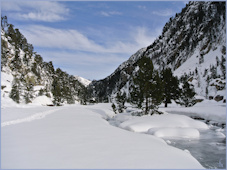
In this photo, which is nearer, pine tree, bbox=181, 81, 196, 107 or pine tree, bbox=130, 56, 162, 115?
pine tree, bbox=130, 56, 162, 115

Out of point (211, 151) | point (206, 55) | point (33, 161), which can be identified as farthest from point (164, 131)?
point (206, 55)

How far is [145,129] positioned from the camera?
41.3ft

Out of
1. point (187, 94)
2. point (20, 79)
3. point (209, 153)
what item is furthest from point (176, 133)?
point (20, 79)

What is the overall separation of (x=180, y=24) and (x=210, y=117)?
101747 millimetres

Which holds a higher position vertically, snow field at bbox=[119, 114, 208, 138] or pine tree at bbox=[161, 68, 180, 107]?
pine tree at bbox=[161, 68, 180, 107]

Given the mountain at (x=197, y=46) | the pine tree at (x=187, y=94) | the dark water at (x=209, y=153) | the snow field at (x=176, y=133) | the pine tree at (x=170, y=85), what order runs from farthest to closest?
the mountain at (x=197, y=46)
the pine tree at (x=170, y=85)
the pine tree at (x=187, y=94)
the snow field at (x=176, y=133)
the dark water at (x=209, y=153)

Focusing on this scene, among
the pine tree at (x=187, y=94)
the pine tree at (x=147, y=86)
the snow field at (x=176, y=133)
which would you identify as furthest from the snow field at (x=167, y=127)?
the pine tree at (x=187, y=94)

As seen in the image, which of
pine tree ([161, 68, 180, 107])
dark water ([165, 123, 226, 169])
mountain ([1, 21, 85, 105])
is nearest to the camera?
dark water ([165, 123, 226, 169])

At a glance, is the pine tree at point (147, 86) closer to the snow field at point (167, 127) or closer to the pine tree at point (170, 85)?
the snow field at point (167, 127)

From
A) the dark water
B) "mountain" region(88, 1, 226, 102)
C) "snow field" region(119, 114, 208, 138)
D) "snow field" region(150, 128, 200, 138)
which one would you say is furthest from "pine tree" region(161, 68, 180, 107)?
"mountain" region(88, 1, 226, 102)

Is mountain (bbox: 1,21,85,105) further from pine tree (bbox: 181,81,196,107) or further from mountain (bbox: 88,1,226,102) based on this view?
mountain (bbox: 88,1,226,102)

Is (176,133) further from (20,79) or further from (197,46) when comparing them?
(197,46)

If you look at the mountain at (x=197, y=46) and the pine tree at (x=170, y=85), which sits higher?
the mountain at (x=197, y=46)

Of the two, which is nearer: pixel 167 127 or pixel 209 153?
pixel 209 153
